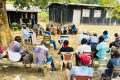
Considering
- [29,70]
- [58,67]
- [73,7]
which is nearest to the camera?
[29,70]

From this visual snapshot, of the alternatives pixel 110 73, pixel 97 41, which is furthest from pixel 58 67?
pixel 110 73

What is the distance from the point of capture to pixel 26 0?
17.8 m

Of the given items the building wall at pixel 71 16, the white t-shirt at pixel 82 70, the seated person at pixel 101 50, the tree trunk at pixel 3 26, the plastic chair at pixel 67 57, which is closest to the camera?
the white t-shirt at pixel 82 70

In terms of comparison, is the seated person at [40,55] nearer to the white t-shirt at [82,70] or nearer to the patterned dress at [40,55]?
the patterned dress at [40,55]

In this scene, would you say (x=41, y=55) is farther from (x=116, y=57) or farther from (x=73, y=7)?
(x=73, y=7)

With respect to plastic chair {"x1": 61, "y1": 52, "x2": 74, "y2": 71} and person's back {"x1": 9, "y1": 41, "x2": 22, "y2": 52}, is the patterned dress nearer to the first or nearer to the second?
person's back {"x1": 9, "y1": 41, "x2": 22, "y2": 52}

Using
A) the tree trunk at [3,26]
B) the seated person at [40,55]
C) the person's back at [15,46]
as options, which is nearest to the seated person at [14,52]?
the person's back at [15,46]

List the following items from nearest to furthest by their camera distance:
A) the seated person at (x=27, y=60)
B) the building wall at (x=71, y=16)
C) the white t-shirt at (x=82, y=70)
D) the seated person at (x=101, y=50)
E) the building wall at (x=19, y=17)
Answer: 1. the white t-shirt at (x=82, y=70)
2. the seated person at (x=27, y=60)
3. the seated person at (x=101, y=50)
4. the building wall at (x=19, y=17)
5. the building wall at (x=71, y=16)

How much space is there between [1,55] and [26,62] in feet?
3.24

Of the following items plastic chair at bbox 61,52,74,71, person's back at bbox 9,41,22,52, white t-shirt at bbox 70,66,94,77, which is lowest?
plastic chair at bbox 61,52,74,71

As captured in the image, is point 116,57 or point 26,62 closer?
point 116,57

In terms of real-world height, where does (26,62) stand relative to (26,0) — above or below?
below

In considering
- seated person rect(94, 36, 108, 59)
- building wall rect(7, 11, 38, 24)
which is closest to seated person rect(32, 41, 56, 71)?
seated person rect(94, 36, 108, 59)

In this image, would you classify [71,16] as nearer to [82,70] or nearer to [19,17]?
[19,17]
